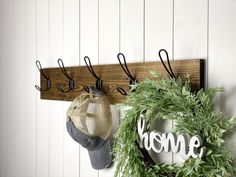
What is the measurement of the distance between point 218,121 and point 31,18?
94 cm

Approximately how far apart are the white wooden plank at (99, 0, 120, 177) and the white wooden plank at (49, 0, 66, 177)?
22 cm

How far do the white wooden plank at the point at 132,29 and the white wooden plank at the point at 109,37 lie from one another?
25mm

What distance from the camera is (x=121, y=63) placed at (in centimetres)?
87

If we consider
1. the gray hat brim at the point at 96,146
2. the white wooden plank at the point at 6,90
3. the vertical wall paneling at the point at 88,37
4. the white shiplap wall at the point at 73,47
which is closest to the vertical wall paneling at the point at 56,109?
the white shiplap wall at the point at 73,47

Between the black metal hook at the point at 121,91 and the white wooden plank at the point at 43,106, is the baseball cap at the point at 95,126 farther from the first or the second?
the white wooden plank at the point at 43,106

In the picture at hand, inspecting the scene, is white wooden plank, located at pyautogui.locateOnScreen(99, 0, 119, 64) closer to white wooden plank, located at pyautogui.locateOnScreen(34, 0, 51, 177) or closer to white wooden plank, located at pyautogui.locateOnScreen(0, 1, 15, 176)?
white wooden plank, located at pyautogui.locateOnScreen(34, 0, 51, 177)

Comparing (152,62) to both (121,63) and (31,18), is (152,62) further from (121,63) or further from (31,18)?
(31,18)

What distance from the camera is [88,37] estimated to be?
1001 mm

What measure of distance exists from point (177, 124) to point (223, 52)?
7.3 inches

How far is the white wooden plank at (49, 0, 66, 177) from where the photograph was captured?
3.67 ft

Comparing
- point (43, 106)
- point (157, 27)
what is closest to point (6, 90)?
point (43, 106)

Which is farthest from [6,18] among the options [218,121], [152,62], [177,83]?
[218,121]

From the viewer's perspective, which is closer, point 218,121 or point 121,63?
point 218,121

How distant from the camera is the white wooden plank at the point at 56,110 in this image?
3.67ft
